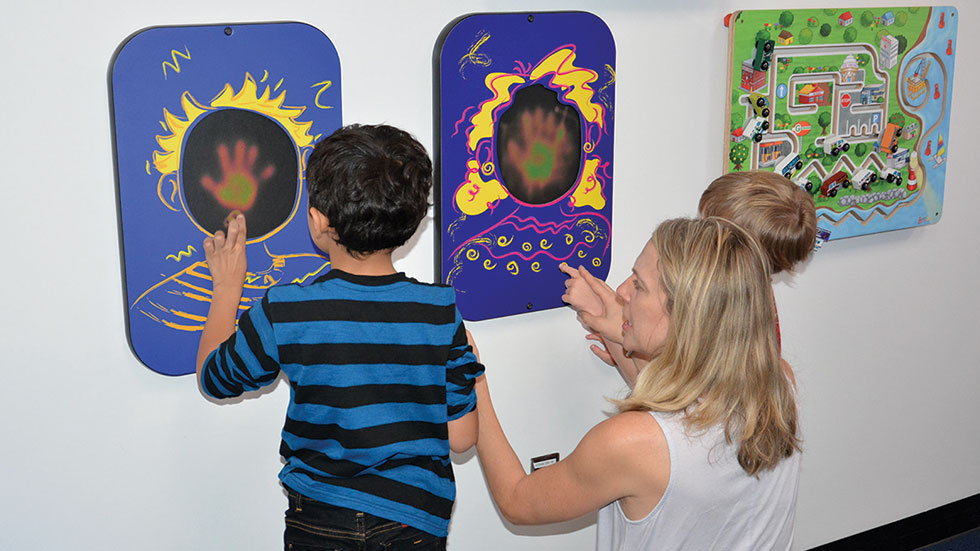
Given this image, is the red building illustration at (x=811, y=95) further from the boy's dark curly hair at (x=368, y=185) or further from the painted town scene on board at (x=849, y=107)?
the boy's dark curly hair at (x=368, y=185)

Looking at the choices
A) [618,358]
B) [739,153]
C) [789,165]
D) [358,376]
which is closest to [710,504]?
[358,376]

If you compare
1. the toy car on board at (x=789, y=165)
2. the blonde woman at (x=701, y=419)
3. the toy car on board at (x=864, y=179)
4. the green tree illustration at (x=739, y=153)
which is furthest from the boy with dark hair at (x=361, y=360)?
the toy car on board at (x=864, y=179)

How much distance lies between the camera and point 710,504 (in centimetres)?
127

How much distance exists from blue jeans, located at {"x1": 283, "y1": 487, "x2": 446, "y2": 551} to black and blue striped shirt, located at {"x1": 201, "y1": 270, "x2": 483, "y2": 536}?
0.02 metres

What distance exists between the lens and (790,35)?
205cm

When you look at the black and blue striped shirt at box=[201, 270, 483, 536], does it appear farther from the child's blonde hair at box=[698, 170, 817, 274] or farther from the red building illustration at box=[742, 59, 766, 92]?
the red building illustration at box=[742, 59, 766, 92]

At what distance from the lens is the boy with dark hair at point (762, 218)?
1.66 m

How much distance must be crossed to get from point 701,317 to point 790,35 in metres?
1.09

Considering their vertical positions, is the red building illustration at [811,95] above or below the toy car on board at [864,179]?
above

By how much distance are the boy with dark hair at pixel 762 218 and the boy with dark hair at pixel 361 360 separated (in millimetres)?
441

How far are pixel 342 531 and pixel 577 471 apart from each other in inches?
14.2

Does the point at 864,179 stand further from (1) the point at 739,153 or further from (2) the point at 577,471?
(2) the point at 577,471

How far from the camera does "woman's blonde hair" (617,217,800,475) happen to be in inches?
48.5

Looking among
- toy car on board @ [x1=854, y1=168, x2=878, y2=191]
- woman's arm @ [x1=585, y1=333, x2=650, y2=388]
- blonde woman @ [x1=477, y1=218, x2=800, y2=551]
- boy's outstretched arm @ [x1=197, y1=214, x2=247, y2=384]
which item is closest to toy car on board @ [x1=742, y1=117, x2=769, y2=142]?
toy car on board @ [x1=854, y1=168, x2=878, y2=191]
